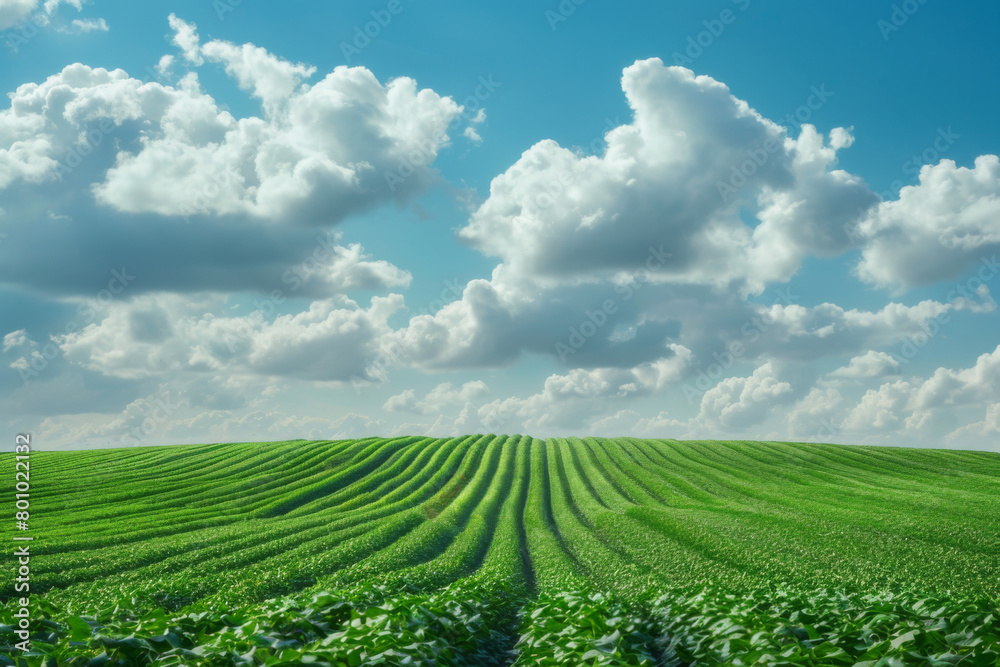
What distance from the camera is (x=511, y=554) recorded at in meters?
31.0

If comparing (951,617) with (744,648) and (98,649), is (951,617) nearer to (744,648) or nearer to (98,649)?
(744,648)

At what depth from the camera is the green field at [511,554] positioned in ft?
27.3

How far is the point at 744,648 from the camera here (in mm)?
8312

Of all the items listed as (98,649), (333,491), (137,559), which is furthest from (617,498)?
(98,649)

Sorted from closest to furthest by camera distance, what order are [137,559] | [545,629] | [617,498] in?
1. [545,629]
2. [137,559]
3. [617,498]

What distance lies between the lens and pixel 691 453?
242 feet

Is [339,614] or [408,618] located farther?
[339,614]

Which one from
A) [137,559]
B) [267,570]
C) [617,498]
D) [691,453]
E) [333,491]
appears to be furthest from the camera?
[691,453]

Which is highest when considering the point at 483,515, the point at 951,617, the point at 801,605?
the point at 951,617

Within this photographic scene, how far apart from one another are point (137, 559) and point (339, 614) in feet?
71.9

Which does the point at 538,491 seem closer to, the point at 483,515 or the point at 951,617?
the point at 483,515

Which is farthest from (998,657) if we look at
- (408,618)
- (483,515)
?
(483,515)

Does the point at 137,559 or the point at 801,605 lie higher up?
the point at 801,605

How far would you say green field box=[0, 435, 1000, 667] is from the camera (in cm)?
833
